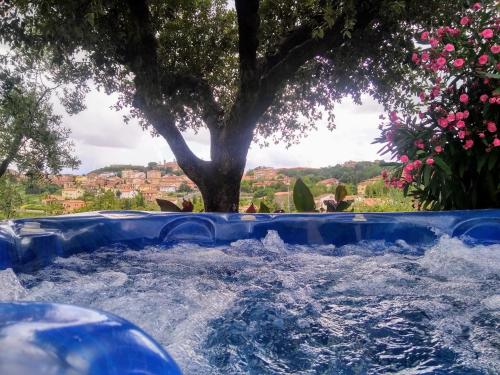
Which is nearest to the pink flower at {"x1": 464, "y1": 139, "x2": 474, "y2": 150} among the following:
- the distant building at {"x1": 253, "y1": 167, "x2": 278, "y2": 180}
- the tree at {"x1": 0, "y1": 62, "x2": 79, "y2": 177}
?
the distant building at {"x1": 253, "y1": 167, "x2": 278, "y2": 180}

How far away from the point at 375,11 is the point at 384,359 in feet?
11.9

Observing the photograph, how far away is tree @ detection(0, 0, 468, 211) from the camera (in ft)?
12.4

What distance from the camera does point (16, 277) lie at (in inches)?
85.9

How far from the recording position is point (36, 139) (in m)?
6.53

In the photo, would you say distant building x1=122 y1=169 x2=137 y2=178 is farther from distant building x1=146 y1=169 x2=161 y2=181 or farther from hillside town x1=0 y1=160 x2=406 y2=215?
distant building x1=146 y1=169 x2=161 y2=181

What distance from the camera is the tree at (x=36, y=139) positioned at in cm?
638

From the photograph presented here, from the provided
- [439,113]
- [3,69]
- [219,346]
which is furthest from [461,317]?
[3,69]

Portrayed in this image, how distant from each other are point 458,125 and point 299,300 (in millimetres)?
2139

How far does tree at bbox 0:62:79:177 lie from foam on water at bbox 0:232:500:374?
Result: 14.3 feet

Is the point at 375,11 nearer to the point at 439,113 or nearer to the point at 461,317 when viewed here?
the point at 439,113

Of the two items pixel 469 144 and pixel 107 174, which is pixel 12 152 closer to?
pixel 107 174

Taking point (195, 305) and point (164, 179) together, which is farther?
point (164, 179)

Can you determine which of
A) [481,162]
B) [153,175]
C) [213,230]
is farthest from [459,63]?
[153,175]

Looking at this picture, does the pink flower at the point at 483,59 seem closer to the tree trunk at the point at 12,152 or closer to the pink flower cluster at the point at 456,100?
the pink flower cluster at the point at 456,100
